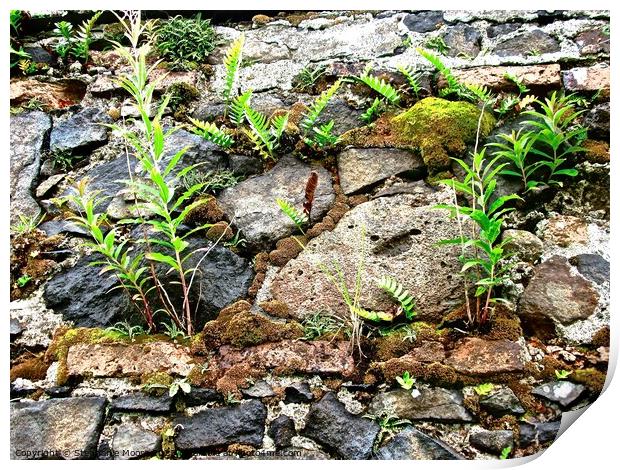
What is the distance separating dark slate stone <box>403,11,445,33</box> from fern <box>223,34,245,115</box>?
33.2 inches

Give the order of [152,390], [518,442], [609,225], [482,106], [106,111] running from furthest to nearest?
1. [106,111]
2. [482,106]
3. [609,225]
4. [152,390]
5. [518,442]

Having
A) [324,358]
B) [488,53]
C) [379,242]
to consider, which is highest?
[488,53]

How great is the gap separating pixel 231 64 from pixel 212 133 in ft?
1.10

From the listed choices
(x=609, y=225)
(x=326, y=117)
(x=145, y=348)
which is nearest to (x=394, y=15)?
(x=326, y=117)

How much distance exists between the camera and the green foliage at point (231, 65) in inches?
97.3

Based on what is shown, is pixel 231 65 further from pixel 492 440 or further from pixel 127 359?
pixel 492 440

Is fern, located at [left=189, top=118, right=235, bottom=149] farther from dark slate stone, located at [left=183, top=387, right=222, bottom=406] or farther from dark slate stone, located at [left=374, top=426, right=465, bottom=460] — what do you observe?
dark slate stone, located at [left=374, top=426, right=465, bottom=460]

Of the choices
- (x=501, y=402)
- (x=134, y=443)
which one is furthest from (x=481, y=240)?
(x=134, y=443)

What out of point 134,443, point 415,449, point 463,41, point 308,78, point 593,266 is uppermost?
point 463,41

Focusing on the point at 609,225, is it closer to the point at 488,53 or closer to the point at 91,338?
the point at 488,53

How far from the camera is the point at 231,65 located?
8.30ft

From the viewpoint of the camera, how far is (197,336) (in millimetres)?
Answer: 2176

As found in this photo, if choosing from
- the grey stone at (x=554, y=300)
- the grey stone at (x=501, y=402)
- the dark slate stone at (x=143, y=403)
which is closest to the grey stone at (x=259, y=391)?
the dark slate stone at (x=143, y=403)

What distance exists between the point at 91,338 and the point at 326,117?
56.1 inches
